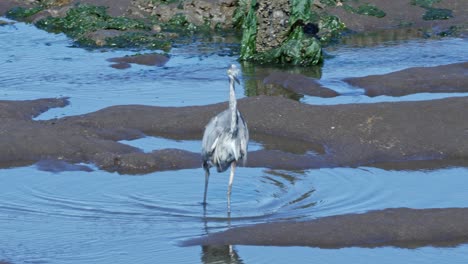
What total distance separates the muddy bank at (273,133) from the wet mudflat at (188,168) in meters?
0.04

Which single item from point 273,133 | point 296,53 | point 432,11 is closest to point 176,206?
point 273,133

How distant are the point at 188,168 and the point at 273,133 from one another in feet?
10.0

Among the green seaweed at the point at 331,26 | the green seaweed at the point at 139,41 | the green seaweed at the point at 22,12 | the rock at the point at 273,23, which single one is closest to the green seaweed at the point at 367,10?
the green seaweed at the point at 331,26

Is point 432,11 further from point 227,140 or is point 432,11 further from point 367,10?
point 227,140

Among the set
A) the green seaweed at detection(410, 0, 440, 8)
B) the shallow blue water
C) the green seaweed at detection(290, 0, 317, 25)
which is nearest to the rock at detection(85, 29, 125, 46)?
the green seaweed at detection(290, 0, 317, 25)

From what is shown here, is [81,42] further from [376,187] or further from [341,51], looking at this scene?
[376,187]

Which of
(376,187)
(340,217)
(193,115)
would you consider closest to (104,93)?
(193,115)

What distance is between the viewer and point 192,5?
113 ft

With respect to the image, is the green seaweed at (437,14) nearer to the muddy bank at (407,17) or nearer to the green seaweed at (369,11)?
the muddy bank at (407,17)

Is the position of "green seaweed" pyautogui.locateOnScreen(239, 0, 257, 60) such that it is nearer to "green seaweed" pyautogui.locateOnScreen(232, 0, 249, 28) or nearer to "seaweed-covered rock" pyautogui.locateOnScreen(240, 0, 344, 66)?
"seaweed-covered rock" pyautogui.locateOnScreen(240, 0, 344, 66)

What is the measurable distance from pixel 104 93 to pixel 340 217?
A: 11.2 meters

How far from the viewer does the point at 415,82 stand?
2480 centimetres

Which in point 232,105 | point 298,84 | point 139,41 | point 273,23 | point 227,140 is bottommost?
point 139,41

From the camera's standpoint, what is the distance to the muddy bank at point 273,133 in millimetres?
18625
